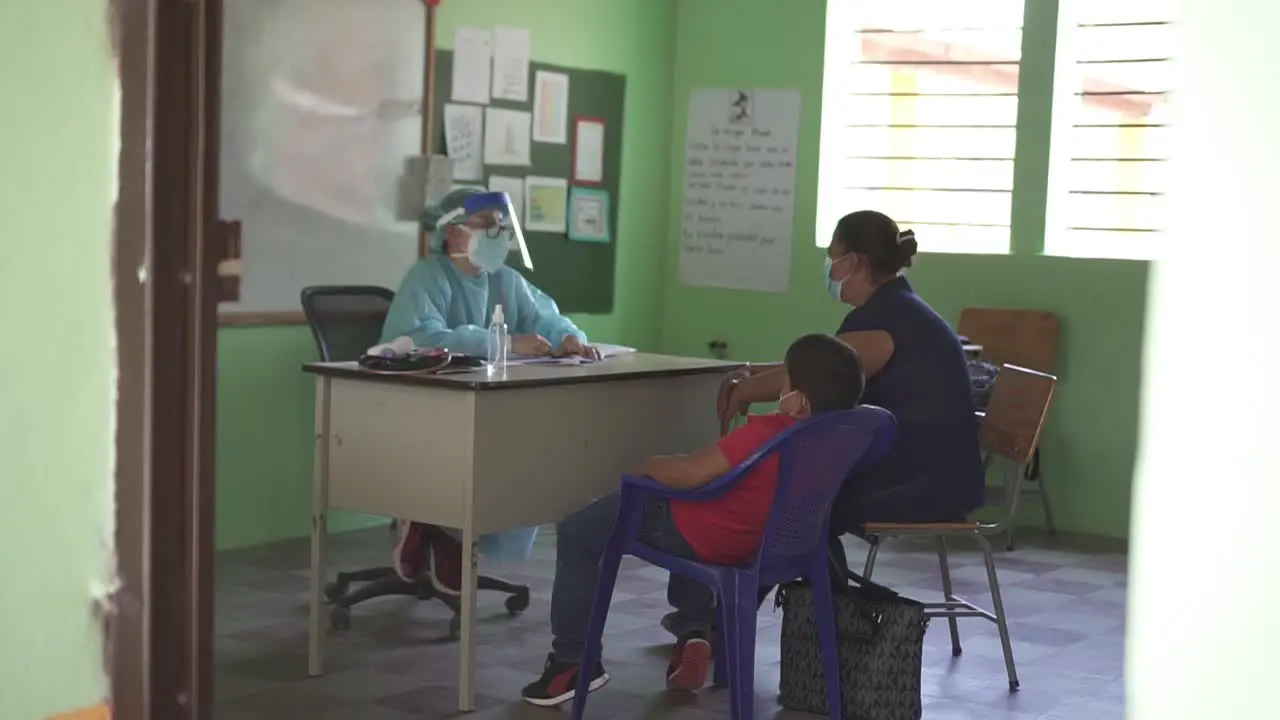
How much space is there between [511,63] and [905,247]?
2690 millimetres

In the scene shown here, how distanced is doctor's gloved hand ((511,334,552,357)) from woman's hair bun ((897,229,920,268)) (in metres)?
0.99

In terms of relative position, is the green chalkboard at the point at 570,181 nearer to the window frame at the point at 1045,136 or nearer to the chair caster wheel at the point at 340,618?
the window frame at the point at 1045,136

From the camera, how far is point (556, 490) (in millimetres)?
3812

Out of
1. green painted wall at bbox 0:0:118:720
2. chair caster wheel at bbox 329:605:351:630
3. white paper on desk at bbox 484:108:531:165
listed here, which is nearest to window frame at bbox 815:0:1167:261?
white paper on desk at bbox 484:108:531:165

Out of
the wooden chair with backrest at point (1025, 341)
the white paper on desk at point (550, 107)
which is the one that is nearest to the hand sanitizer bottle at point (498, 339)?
the white paper on desk at point (550, 107)

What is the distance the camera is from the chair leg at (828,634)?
352cm

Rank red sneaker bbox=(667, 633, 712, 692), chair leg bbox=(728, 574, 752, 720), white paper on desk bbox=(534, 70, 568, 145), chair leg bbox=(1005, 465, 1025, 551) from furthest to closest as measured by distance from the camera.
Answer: white paper on desk bbox=(534, 70, 568, 145), chair leg bbox=(1005, 465, 1025, 551), red sneaker bbox=(667, 633, 712, 692), chair leg bbox=(728, 574, 752, 720)

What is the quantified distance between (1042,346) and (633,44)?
2.25m

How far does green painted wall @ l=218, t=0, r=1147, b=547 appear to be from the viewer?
5496mm

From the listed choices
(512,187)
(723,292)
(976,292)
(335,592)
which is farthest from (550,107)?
(335,592)

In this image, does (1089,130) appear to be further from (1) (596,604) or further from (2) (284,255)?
(1) (596,604)

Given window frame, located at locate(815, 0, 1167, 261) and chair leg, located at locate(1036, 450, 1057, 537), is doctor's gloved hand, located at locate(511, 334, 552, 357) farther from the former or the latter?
window frame, located at locate(815, 0, 1167, 261)

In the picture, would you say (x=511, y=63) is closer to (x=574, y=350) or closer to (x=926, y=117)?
(x=926, y=117)

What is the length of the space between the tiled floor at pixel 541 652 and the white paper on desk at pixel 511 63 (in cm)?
192
